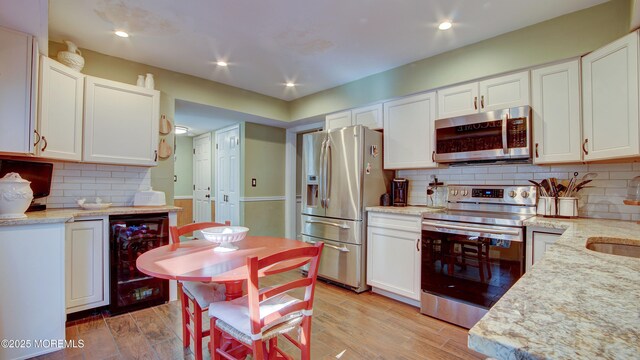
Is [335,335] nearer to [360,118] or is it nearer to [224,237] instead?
[224,237]

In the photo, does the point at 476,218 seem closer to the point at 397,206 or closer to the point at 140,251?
the point at 397,206

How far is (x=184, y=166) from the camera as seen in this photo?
6.48 meters

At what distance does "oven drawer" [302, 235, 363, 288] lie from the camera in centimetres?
310

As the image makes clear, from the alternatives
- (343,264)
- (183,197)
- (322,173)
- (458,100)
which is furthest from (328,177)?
(183,197)

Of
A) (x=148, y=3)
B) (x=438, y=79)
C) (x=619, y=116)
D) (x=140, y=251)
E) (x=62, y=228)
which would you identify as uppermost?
(x=148, y=3)

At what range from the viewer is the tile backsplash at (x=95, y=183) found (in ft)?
8.93

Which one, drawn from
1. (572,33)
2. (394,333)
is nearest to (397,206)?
(394,333)

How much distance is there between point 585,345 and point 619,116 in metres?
2.24

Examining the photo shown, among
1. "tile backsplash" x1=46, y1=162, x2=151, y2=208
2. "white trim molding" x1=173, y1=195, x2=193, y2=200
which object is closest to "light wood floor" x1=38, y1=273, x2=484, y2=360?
"tile backsplash" x1=46, y1=162, x2=151, y2=208

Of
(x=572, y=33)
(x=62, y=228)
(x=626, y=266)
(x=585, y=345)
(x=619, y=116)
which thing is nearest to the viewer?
(x=585, y=345)

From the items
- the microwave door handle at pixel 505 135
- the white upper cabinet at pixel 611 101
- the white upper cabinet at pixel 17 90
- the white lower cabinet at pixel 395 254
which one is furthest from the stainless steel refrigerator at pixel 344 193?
the white upper cabinet at pixel 17 90

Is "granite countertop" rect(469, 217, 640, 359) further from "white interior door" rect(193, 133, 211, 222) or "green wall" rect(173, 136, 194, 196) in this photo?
"green wall" rect(173, 136, 194, 196)

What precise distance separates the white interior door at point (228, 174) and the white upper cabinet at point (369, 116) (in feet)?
6.76

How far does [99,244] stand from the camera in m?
2.48
